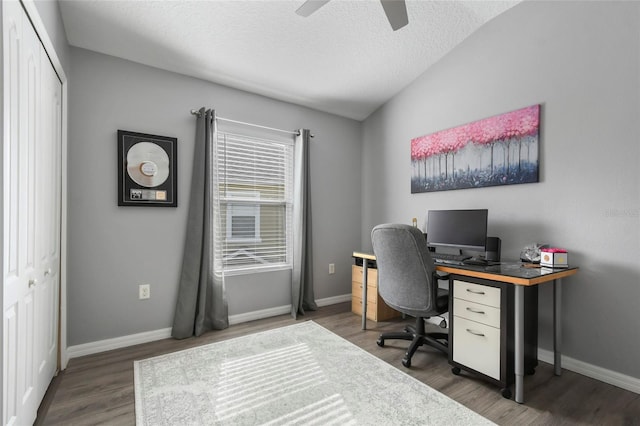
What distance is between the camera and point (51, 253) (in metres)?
1.95

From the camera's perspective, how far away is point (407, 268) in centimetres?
218

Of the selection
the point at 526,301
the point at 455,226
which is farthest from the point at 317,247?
the point at 526,301

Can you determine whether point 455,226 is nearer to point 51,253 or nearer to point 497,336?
point 497,336

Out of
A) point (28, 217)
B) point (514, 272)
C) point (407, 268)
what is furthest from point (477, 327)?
point (28, 217)

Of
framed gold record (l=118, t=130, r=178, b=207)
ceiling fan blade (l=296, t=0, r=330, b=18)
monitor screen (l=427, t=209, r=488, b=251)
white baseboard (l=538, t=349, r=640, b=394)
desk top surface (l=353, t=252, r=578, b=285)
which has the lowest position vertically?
white baseboard (l=538, t=349, r=640, b=394)

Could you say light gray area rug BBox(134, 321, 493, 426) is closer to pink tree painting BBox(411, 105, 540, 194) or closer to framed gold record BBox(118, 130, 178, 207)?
framed gold record BBox(118, 130, 178, 207)

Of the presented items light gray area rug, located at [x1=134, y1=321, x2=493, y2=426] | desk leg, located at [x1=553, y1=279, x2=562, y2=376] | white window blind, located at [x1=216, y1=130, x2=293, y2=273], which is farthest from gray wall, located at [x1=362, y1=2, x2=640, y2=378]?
white window blind, located at [x1=216, y1=130, x2=293, y2=273]

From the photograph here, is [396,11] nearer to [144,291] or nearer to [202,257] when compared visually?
[202,257]

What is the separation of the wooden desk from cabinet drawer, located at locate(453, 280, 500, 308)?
7cm

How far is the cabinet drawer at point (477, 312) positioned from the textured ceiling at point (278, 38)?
2.31 metres

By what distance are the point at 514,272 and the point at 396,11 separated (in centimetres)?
177

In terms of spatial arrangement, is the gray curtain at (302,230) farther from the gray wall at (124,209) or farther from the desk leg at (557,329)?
the desk leg at (557,329)

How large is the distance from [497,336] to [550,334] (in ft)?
2.72

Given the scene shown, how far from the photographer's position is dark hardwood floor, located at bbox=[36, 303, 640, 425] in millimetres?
1661
